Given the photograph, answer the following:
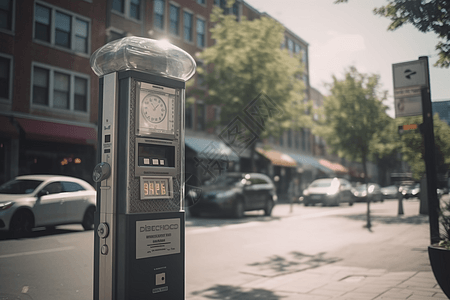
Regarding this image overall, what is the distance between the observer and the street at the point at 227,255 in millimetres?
5984

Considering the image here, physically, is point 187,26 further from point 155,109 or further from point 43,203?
point 155,109

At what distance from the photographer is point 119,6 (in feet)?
82.2

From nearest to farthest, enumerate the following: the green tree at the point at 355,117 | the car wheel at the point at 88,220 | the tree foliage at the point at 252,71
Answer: the car wheel at the point at 88,220, the green tree at the point at 355,117, the tree foliage at the point at 252,71

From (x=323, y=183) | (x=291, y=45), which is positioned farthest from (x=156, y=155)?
(x=291, y=45)

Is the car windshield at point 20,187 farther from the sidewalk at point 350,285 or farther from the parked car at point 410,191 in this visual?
the parked car at point 410,191

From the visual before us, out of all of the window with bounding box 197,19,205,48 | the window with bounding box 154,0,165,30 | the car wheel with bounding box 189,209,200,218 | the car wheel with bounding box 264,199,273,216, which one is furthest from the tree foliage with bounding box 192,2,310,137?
the car wheel with bounding box 189,209,200,218

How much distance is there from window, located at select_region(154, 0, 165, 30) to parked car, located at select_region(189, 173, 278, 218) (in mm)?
14062

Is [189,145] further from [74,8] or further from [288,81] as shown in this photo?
[74,8]

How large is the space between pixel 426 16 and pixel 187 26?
25.6 meters

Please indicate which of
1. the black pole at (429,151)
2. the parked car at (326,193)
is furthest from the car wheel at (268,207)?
the black pole at (429,151)

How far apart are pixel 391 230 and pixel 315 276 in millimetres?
6957

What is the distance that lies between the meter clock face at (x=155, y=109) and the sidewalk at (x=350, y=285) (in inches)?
105

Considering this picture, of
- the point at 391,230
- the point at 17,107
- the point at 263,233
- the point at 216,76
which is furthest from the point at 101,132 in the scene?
the point at 216,76

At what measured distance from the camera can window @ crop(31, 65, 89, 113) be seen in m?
20.8
